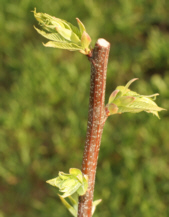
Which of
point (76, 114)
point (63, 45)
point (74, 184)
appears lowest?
point (74, 184)

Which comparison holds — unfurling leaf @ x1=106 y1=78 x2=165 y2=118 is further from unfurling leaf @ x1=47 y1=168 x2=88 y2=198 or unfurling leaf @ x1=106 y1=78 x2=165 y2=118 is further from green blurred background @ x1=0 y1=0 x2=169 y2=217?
green blurred background @ x1=0 y1=0 x2=169 y2=217

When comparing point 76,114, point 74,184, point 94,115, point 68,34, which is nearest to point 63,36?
point 68,34

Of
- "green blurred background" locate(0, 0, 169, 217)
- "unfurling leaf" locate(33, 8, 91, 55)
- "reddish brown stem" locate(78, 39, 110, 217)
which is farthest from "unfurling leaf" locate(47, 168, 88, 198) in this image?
"green blurred background" locate(0, 0, 169, 217)

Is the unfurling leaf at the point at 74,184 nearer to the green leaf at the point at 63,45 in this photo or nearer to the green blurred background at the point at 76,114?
the green leaf at the point at 63,45

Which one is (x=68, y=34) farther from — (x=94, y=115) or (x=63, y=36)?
(x=94, y=115)

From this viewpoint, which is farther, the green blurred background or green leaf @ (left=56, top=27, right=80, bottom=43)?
the green blurred background
